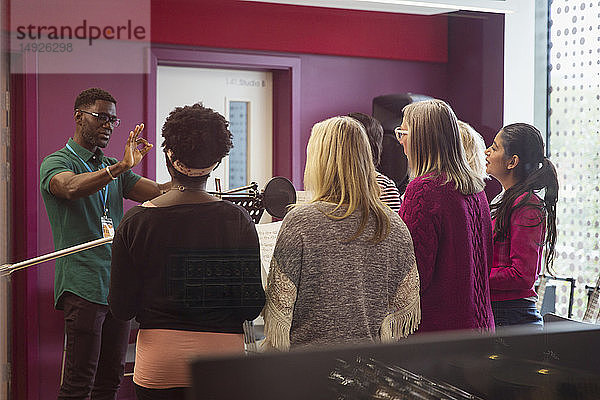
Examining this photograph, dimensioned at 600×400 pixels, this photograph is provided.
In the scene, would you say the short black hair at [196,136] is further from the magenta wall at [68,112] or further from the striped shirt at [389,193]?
the striped shirt at [389,193]

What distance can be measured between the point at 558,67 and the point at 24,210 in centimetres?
161

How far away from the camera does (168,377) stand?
51.4 inches

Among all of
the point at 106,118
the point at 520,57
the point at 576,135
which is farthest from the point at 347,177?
the point at 576,135

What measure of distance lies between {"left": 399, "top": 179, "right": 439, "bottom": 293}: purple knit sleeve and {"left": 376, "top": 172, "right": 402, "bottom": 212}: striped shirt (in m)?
0.02

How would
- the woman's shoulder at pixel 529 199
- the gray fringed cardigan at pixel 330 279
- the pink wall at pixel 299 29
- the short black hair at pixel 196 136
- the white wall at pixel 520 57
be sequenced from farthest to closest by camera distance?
the white wall at pixel 520 57
the woman's shoulder at pixel 529 199
the pink wall at pixel 299 29
the short black hair at pixel 196 136
the gray fringed cardigan at pixel 330 279

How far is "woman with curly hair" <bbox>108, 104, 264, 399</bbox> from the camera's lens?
131cm

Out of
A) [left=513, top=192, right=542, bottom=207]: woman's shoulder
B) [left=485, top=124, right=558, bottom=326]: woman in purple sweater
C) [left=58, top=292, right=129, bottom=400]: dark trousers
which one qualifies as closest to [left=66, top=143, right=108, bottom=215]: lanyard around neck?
[left=58, top=292, right=129, bottom=400]: dark trousers

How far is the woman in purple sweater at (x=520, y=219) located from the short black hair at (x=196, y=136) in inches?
26.7

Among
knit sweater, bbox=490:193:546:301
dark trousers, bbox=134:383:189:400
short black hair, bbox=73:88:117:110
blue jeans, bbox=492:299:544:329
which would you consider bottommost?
dark trousers, bbox=134:383:189:400

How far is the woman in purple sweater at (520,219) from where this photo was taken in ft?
5.50

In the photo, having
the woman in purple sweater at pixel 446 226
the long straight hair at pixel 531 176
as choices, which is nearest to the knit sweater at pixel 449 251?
the woman in purple sweater at pixel 446 226

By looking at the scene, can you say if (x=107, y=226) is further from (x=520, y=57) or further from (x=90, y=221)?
(x=520, y=57)

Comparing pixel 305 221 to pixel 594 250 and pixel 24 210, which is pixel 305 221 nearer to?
pixel 24 210

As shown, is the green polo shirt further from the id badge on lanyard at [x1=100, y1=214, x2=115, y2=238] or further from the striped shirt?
A: the striped shirt
